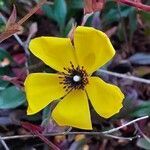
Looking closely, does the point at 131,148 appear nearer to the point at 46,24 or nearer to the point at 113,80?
the point at 113,80

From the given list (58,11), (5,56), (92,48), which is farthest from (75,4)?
(92,48)

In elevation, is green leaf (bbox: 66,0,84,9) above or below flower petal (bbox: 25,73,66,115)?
below

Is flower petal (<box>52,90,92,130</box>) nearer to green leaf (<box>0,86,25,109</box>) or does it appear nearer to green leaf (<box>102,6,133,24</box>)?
green leaf (<box>0,86,25,109</box>)

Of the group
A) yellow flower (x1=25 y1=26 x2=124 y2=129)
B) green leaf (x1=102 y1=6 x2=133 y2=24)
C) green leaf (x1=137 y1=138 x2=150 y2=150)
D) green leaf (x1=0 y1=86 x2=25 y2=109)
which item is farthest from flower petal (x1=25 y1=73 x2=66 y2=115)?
green leaf (x1=102 y1=6 x2=133 y2=24)

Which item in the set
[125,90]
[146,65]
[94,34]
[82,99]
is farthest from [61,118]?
[146,65]

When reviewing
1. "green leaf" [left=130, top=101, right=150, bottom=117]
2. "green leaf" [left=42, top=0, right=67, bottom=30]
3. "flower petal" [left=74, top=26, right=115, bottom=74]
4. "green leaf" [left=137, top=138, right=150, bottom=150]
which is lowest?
"green leaf" [left=137, top=138, right=150, bottom=150]

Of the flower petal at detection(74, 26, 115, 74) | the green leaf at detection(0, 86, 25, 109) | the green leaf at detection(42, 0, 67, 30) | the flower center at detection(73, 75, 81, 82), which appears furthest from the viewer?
the green leaf at detection(42, 0, 67, 30)

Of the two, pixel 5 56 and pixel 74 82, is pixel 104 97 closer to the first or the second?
pixel 74 82
